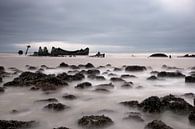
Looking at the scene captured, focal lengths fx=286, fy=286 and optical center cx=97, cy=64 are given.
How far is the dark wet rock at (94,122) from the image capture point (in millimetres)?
4020

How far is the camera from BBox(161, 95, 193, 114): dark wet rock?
4.78m

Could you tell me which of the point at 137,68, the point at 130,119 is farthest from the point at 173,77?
the point at 130,119

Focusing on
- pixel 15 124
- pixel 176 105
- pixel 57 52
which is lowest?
pixel 15 124

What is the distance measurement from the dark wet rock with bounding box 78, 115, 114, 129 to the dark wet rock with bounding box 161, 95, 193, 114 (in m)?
1.23

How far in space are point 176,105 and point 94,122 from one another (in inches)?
63.9

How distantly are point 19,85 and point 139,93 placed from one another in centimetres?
303

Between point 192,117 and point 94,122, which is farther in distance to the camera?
point 192,117

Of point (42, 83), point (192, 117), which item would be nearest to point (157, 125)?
point (192, 117)

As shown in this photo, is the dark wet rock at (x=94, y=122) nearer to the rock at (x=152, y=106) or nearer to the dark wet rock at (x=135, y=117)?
the dark wet rock at (x=135, y=117)

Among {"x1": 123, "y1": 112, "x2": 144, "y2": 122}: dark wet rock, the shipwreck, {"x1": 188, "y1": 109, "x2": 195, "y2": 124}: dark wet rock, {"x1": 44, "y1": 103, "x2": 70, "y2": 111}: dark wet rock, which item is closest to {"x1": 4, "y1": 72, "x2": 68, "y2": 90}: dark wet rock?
{"x1": 44, "y1": 103, "x2": 70, "y2": 111}: dark wet rock

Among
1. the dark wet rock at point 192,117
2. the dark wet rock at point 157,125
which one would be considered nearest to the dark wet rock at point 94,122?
the dark wet rock at point 157,125

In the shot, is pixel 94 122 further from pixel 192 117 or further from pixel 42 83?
pixel 42 83

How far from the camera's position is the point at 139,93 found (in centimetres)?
666

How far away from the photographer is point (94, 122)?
13.3ft
